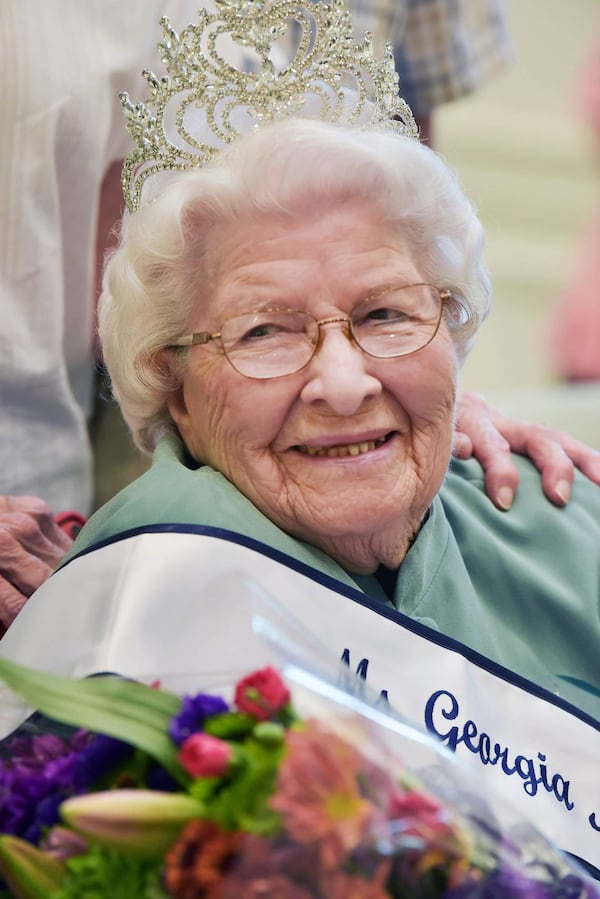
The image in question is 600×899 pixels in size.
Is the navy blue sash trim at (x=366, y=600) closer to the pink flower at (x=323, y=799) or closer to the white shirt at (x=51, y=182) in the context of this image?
the pink flower at (x=323, y=799)

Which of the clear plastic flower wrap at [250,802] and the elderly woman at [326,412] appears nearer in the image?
the clear plastic flower wrap at [250,802]

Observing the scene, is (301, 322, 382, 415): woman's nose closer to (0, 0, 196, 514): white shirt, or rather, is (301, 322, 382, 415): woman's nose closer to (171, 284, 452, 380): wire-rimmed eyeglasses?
(171, 284, 452, 380): wire-rimmed eyeglasses

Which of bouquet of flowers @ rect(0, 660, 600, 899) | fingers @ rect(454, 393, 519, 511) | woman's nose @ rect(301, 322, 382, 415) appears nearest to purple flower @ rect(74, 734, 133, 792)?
bouquet of flowers @ rect(0, 660, 600, 899)

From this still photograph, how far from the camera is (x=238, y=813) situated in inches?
31.4

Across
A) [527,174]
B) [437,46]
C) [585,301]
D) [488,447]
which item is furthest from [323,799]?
[527,174]

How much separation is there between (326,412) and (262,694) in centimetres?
56

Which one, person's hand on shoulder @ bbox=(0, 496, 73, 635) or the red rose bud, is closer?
the red rose bud

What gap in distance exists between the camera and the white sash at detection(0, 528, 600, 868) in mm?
1077

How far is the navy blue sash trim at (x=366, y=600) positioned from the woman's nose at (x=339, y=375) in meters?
0.18

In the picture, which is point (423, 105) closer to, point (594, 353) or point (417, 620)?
point (417, 620)

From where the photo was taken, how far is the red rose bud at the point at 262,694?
881 mm

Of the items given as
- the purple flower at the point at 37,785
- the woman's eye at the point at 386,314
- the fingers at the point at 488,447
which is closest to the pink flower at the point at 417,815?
the purple flower at the point at 37,785

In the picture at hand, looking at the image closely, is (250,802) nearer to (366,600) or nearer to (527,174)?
(366,600)

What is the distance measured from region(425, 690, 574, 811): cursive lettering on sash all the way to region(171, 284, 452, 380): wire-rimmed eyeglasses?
1.33 ft
